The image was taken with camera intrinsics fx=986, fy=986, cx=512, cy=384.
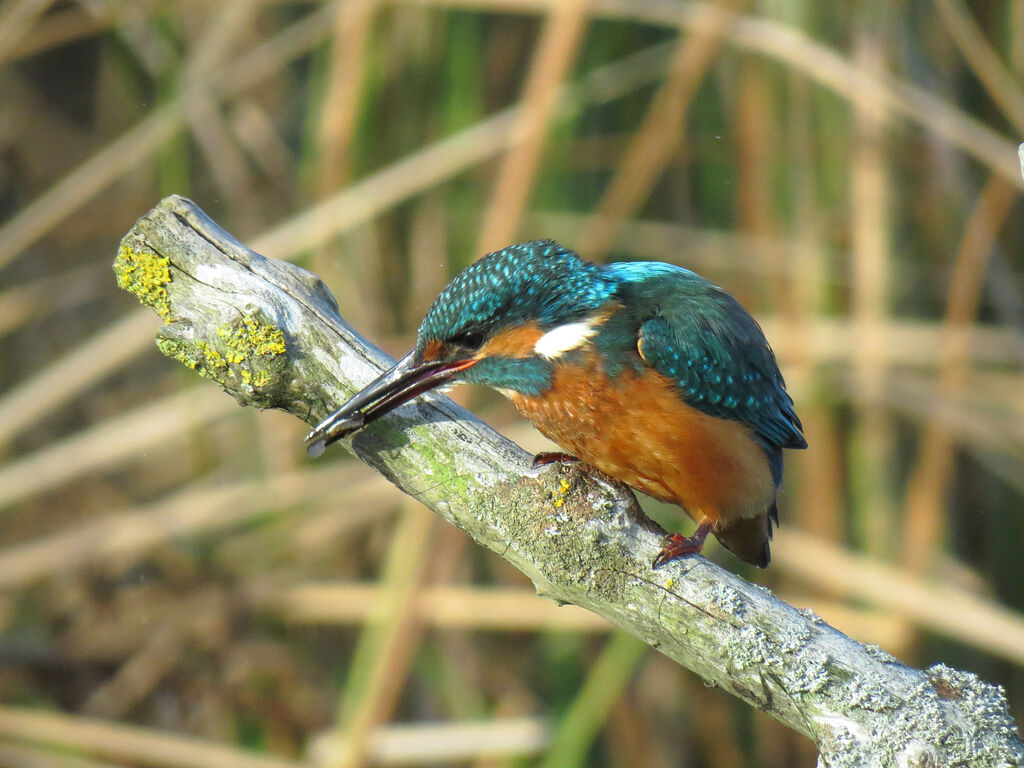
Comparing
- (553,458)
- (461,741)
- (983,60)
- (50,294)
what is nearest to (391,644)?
(461,741)

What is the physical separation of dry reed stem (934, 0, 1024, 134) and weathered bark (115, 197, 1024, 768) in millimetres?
2321

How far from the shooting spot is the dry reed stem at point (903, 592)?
112 inches

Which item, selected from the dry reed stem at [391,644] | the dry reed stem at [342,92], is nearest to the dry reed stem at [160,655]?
the dry reed stem at [391,644]

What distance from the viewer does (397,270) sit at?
10.8 feet

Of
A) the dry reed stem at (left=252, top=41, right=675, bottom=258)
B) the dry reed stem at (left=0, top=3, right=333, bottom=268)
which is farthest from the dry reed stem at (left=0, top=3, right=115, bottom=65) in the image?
the dry reed stem at (left=252, top=41, right=675, bottom=258)

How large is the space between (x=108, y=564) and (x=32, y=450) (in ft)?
2.42

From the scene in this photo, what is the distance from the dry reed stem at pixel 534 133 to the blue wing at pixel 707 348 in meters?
0.91

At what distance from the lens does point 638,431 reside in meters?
1.60

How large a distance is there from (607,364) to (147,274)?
715 mm

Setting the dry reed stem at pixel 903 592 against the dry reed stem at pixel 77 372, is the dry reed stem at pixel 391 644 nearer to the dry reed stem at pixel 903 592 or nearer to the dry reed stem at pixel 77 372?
the dry reed stem at pixel 77 372

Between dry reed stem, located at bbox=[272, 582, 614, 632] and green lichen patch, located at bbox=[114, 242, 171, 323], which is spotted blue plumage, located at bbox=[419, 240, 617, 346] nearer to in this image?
green lichen patch, located at bbox=[114, 242, 171, 323]

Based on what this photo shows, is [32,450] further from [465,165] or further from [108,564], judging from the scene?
[465,165]

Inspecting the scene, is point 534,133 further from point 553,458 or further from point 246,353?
point 246,353

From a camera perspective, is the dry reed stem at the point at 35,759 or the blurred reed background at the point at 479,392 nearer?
the blurred reed background at the point at 479,392
